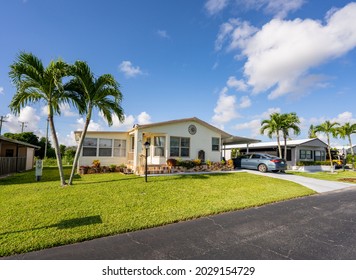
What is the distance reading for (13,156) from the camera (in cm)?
1850

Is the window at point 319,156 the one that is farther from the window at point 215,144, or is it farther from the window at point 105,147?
the window at point 105,147

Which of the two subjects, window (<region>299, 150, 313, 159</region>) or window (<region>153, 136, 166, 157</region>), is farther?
window (<region>299, 150, 313, 159</region>)

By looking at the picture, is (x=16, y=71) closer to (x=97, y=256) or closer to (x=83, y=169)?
(x=83, y=169)

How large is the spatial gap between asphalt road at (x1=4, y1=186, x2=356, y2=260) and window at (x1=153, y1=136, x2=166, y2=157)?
993cm

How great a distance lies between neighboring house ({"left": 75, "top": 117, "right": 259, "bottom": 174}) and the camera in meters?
15.0

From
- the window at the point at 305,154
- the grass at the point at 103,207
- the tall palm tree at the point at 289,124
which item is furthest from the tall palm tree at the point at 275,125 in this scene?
the grass at the point at 103,207

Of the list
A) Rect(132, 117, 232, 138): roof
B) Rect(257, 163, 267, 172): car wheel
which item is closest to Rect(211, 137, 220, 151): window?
Rect(132, 117, 232, 138): roof

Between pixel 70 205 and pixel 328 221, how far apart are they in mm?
7814

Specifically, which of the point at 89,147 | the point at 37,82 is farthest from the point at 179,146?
the point at 37,82

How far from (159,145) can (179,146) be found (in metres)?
1.65

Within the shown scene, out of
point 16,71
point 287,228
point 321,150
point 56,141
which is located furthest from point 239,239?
point 321,150

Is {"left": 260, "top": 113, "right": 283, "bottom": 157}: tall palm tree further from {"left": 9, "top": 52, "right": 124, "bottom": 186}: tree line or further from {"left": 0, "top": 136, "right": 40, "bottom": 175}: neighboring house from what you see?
{"left": 0, "top": 136, "right": 40, "bottom": 175}: neighboring house
